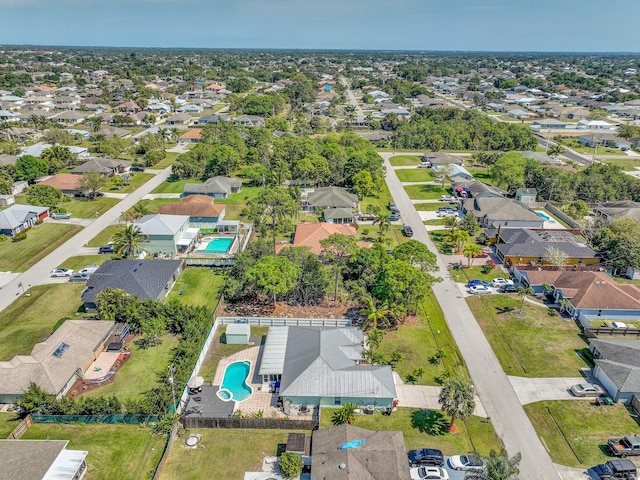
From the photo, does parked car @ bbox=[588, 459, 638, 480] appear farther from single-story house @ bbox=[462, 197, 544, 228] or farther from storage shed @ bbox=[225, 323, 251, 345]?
Result: single-story house @ bbox=[462, 197, 544, 228]

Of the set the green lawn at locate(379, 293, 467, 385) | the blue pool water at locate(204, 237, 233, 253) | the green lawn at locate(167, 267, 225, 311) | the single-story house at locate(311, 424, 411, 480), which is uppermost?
the single-story house at locate(311, 424, 411, 480)

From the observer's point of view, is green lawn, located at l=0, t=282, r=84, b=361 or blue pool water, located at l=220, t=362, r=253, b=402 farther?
green lawn, located at l=0, t=282, r=84, b=361

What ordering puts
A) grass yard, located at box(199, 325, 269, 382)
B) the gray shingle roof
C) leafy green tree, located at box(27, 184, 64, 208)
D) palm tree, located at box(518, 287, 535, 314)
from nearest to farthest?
1. grass yard, located at box(199, 325, 269, 382)
2. the gray shingle roof
3. palm tree, located at box(518, 287, 535, 314)
4. leafy green tree, located at box(27, 184, 64, 208)

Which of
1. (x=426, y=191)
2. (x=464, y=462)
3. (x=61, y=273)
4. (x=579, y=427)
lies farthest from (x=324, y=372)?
(x=426, y=191)

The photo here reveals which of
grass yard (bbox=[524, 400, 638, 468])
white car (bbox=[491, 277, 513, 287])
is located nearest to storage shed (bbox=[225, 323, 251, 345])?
grass yard (bbox=[524, 400, 638, 468])

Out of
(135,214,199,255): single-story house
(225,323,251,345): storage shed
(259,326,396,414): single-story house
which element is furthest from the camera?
(135,214,199,255): single-story house

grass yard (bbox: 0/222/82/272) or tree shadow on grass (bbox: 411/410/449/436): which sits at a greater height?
grass yard (bbox: 0/222/82/272)

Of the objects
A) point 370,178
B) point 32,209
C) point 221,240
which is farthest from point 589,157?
point 32,209

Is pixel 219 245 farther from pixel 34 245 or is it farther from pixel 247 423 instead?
pixel 247 423
